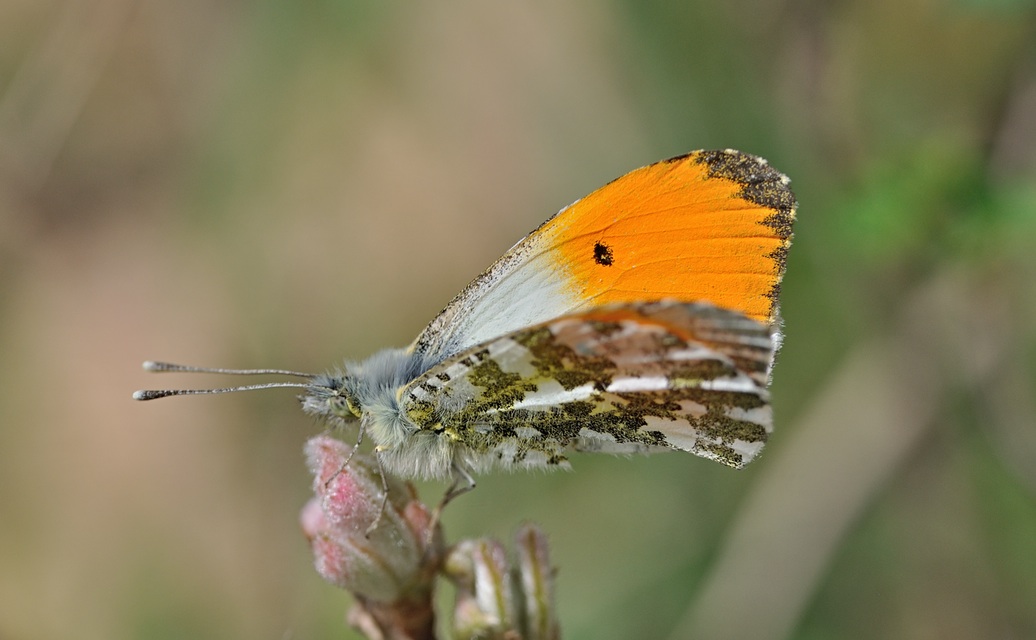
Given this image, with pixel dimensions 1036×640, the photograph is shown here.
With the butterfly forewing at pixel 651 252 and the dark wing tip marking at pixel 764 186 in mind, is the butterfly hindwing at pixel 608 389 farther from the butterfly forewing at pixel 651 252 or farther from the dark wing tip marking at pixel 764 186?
the dark wing tip marking at pixel 764 186

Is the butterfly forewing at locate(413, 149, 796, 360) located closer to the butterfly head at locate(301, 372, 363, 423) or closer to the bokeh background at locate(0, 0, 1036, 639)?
the butterfly head at locate(301, 372, 363, 423)

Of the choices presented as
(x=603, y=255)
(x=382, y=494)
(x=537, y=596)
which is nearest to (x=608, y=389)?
(x=603, y=255)

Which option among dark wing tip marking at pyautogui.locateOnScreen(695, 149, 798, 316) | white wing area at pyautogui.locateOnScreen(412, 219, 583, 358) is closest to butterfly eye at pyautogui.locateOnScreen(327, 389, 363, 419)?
white wing area at pyautogui.locateOnScreen(412, 219, 583, 358)

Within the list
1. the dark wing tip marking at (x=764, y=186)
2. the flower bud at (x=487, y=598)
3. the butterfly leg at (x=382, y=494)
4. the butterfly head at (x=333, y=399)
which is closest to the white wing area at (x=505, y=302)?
the butterfly head at (x=333, y=399)

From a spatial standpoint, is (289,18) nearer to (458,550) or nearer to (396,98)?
(396,98)

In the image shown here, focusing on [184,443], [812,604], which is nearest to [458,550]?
[812,604]

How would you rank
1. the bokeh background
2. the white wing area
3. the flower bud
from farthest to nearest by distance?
the bokeh background < the white wing area < the flower bud

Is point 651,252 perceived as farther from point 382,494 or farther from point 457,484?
point 382,494
